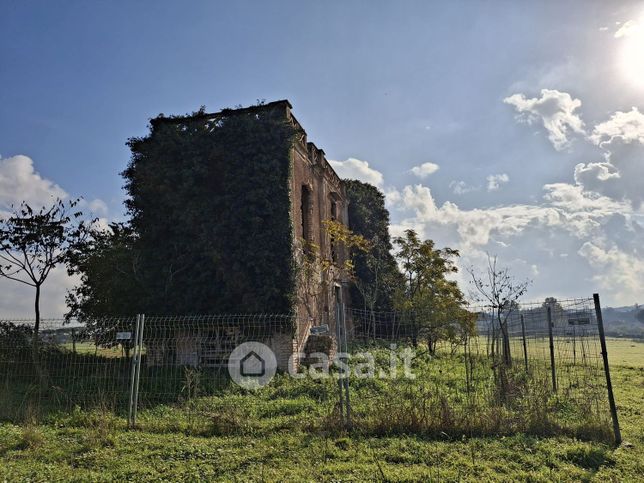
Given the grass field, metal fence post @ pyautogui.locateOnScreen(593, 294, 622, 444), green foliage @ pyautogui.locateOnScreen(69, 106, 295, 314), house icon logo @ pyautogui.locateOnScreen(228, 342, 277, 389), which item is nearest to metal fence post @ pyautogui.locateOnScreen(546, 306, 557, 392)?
the grass field

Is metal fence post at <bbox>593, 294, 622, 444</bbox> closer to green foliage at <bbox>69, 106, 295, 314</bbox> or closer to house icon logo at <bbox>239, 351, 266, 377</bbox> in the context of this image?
house icon logo at <bbox>239, 351, 266, 377</bbox>

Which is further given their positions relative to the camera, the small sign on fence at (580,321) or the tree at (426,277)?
the tree at (426,277)

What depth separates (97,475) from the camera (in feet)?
17.6

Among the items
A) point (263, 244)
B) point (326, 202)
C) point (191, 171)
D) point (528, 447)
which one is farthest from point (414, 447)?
point (326, 202)

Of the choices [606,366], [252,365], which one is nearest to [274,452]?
[606,366]

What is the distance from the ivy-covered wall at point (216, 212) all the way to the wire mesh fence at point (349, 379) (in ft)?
4.33

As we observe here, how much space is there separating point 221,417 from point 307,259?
892 cm

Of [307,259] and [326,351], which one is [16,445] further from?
[307,259]

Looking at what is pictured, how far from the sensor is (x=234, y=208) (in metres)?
14.1

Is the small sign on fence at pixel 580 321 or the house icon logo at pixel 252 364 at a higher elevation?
the small sign on fence at pixel 580 321

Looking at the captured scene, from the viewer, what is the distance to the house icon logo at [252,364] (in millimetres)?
11078

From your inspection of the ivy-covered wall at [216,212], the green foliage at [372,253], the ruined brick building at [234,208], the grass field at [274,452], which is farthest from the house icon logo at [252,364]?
the green foliage at [372,253]

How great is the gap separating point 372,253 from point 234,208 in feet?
38.3

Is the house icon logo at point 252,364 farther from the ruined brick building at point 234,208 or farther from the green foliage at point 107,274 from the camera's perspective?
the green foliage at point 107,274
